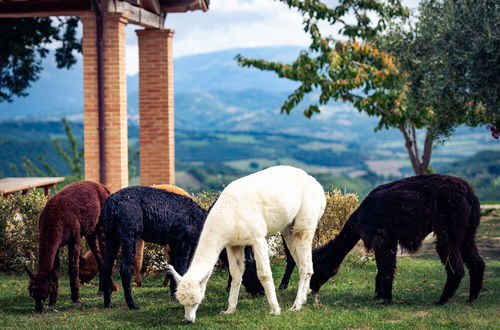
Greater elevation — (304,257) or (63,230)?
(63,230)

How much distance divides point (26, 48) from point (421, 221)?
55.4 ft

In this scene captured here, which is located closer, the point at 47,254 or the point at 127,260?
the point at 47,254

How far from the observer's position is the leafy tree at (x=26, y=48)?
21.1 meters

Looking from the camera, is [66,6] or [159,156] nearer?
[66,6]

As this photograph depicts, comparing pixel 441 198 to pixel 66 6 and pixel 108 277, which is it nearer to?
pixel 108 277

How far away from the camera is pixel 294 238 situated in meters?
8.74

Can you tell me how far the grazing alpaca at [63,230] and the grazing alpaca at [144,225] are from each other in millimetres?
452

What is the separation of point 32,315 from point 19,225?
371 cm

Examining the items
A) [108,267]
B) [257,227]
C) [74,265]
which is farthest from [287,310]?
[74,265]

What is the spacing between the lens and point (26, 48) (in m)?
22.2

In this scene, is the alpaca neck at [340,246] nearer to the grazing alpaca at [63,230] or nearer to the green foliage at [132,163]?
the grazing alpaca at [63,230]

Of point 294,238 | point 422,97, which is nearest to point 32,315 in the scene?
point 294,238

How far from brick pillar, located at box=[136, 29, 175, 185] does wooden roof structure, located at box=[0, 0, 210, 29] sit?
1.66 ft

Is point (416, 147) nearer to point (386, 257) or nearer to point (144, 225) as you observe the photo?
point (386, 257)
